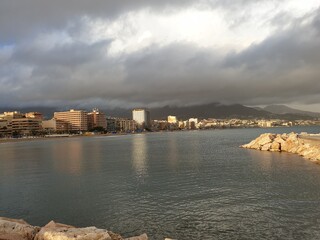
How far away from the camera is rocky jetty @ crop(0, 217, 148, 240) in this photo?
14.4 meters

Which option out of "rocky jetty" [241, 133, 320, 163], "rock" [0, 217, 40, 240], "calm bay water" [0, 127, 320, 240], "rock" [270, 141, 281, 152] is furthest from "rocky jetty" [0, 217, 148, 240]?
"rock" [270, 141, 281, 152]

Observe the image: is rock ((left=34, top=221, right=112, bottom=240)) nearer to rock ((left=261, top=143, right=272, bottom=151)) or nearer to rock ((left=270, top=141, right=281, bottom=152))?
rock ((left=270, top=141, right=281, bottom=152))

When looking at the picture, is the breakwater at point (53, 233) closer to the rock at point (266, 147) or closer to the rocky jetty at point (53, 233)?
the rocky jetty at point (53, 233)

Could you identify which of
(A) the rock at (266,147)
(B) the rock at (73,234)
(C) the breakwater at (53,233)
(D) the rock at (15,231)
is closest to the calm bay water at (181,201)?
(C) the breakwater at (53,233)

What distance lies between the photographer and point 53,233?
14766 mm

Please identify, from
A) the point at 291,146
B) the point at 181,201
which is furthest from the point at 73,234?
the point at 291,146

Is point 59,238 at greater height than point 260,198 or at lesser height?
greater

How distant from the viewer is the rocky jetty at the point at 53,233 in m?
14.4

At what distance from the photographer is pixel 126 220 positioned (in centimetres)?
2389

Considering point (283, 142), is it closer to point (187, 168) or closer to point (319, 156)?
point (319, 156)

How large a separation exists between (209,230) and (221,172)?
82.6 feet

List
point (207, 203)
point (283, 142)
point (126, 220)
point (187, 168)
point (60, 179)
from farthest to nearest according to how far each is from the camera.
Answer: point (283, 142)
point (187, 168)
point (60, 179)
point (207, 203)
point (126, 220)

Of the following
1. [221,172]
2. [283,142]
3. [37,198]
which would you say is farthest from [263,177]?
[283,142]

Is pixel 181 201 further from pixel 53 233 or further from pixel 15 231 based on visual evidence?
pixel 53 233
